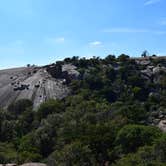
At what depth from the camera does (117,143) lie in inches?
2709

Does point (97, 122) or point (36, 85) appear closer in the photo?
point (97, 122)

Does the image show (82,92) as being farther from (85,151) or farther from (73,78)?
(85,151)

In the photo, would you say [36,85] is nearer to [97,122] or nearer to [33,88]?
[33,88]

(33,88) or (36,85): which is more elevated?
(36,85)

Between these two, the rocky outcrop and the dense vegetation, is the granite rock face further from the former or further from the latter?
the dense vegetation

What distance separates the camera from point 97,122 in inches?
3314

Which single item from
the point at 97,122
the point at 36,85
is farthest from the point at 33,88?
the point at 97,122

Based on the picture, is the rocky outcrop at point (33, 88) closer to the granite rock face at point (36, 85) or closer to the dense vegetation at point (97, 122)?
the granite rock face at point (36, 85)

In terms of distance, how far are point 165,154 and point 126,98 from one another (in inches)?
2490

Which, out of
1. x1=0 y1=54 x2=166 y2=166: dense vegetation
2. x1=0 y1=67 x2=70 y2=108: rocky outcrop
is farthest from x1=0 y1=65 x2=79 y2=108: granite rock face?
x1=0 y1=54 x2=166 y2=166: dense vegetation

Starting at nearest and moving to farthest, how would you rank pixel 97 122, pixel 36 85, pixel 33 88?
pixel 97 122 < pixel 33 88 < pixel 36 85

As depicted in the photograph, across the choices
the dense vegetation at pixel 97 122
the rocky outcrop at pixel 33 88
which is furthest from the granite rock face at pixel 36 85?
the dense vegetation at pixel 97 122

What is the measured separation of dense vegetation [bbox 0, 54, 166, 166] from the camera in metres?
57.0

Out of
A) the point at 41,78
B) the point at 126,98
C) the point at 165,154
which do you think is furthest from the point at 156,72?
the point at 165,154
